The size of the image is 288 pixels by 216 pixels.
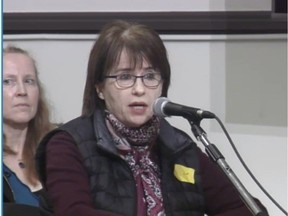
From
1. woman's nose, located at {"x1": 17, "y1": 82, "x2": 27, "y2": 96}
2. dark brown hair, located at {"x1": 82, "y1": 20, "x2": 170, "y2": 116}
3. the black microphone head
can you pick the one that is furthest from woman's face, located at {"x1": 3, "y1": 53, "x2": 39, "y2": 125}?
the black microphone head

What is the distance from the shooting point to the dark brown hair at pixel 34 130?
6.88 ft

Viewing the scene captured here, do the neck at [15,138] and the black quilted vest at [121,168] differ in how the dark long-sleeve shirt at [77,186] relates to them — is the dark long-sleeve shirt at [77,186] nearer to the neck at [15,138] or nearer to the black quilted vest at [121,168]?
the black quilted vest at [121,168]

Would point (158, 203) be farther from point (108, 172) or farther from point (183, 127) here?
point (183, 127)

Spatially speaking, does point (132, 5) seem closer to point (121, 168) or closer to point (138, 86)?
point (138, 86)

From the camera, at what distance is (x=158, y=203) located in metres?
1.55

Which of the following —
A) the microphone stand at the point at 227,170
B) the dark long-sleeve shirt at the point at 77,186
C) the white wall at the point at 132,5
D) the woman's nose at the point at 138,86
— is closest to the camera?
the microphone stand at the point at 227,170

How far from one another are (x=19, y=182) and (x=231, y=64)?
2.87ft

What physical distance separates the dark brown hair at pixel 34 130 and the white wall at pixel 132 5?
32cm

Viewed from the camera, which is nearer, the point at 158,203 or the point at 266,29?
the point at 158,203

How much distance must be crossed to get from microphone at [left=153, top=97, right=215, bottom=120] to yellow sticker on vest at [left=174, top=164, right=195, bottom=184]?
0.30m

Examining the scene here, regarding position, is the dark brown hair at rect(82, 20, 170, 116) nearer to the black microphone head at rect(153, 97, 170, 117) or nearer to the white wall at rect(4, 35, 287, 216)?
the black microphone head at rect(153, 97, 170, 117)

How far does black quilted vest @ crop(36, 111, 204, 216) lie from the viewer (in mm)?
1501

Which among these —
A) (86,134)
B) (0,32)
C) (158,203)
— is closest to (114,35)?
(86,134)

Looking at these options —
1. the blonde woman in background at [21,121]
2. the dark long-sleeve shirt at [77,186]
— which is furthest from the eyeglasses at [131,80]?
the blonde woman in background at [21,121]
